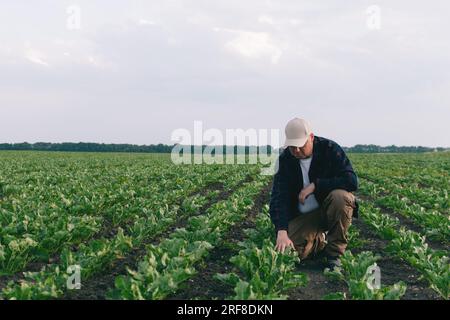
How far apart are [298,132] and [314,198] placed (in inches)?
43.8

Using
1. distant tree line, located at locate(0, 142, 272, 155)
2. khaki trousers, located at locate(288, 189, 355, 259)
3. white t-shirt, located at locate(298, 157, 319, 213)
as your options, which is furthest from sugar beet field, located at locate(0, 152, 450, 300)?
distant tree line, located at locate(0, 142, 272, 155)

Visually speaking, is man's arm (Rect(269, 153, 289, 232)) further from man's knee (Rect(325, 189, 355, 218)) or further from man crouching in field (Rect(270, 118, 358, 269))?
man's knee (Rect(325, 189, 355, 218))

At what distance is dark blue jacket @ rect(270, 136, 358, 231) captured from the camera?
554cm

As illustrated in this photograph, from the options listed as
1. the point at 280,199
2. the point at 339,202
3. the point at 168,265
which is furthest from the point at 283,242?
the point at 168,265

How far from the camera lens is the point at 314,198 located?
19.0 ft

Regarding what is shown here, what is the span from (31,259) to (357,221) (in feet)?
19.6

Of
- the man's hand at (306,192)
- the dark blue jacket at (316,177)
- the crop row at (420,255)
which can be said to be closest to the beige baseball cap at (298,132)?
the dark blue jacket at (316,177)

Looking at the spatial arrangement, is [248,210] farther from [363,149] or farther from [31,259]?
[363,149]

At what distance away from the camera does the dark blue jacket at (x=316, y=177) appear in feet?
18.2

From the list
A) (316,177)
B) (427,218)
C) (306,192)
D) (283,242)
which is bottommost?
(427,218)

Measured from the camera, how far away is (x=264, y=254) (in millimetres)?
5102

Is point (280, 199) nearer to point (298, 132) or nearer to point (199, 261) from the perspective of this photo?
point (298, 132)

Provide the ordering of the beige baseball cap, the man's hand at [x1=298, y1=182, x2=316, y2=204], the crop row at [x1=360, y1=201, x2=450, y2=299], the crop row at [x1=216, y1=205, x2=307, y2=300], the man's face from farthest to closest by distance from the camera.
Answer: the man's hand at [x1=298, y1=182, x2=316, y2=204], the man's face, the beige baseball cap, the crop row at [x1=360, y1=201, x2=450, y2=299], the crop row at [x1=216, y1=205, x2=307, y2=300]

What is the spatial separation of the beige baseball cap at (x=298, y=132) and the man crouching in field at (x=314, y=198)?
287mm
